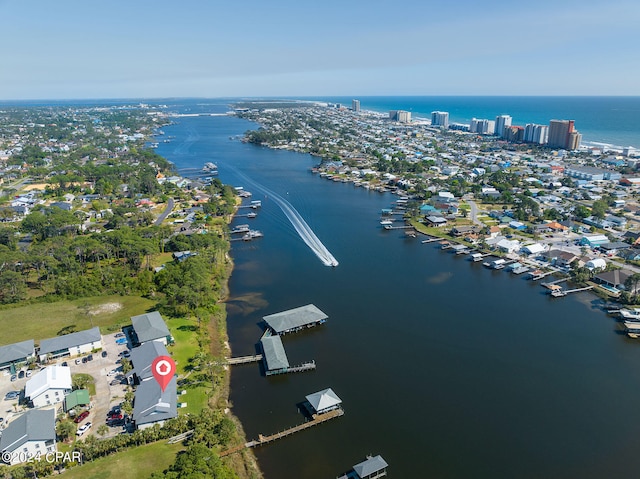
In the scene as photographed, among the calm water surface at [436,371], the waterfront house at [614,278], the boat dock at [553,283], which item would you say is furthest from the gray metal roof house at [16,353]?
the waterfront house at [614,278]

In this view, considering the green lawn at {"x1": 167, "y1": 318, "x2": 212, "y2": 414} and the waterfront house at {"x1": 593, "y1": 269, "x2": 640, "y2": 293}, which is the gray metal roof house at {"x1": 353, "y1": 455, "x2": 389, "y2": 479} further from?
the waterfront house at {"x1": 593, "y1": 269, "x2": 640, "y2": 293}

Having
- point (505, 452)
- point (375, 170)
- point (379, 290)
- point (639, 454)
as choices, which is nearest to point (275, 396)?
point (505, 452)

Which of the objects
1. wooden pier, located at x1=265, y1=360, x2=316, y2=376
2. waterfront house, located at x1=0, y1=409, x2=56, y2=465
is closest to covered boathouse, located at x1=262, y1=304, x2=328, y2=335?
wooden pier, located at x1=265, y1=360, x2=316, y2=376

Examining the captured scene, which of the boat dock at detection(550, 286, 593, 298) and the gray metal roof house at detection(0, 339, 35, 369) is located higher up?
the gray metal roof house at detection(0, 339, 35, 369)

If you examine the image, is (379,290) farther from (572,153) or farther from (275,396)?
(572,153)

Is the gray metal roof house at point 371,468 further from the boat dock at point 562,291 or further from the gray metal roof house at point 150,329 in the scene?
the boat dock at point 562,291

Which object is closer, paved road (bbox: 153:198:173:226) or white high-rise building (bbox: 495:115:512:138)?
paved road (bbox: 153:198:173:226)

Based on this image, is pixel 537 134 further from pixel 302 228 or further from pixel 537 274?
pixel 302 228

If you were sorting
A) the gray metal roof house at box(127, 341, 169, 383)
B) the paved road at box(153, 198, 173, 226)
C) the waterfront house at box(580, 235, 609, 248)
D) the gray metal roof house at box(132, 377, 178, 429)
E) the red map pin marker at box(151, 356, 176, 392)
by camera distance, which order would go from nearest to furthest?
1. the gray metal roof house at box(132, 377, 178, 429)
2. the red map pin marker at box(151, 356, 176, 392)
3. the gray metal roof house at box(127, 341, 169, 383)
4. the waterfront house at box(580, 235, 609, 248)
5. the paved road at box(153, 198, 173, 226)
